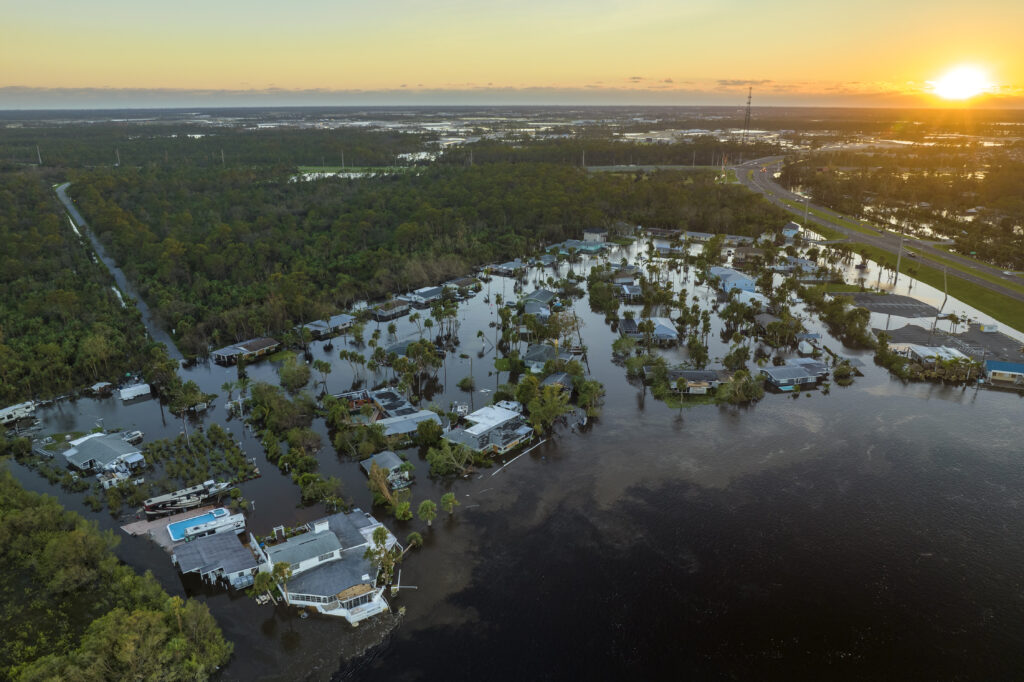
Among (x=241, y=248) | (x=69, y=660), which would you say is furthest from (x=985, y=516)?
(x=241, y=248)

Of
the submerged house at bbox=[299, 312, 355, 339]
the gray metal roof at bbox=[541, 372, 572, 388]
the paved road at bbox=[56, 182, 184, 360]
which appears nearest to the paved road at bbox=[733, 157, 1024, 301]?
the gray metal roof at bbox=[541, 372, 572, 388]

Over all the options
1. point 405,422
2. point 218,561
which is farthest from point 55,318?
point 218,561

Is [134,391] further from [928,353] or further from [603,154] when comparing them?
[603,154]

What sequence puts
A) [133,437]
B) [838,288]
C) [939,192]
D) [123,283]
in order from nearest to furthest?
[133,437], [838,288], [123,283], [939,192]

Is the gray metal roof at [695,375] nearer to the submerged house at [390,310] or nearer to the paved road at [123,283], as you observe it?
the submerged house at [390,310]

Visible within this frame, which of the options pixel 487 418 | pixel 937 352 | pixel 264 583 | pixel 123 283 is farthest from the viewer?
pixel 123 283

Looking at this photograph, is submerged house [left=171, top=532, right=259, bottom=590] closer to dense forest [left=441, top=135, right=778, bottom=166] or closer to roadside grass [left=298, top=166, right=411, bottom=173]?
roadside grass [left=298, top=166, right=411, bottom=173]

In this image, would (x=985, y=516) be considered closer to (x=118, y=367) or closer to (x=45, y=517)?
(x=45, y=517)
